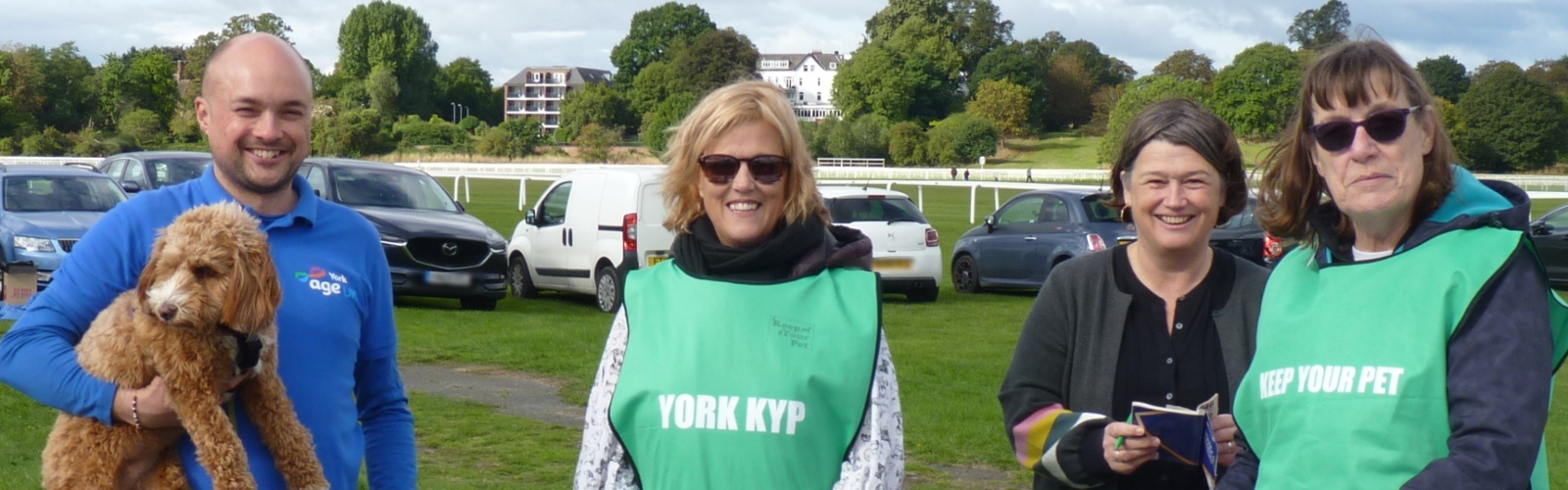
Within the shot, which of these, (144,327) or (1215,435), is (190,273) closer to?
(144,327)

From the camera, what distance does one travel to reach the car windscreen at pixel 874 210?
1742cm

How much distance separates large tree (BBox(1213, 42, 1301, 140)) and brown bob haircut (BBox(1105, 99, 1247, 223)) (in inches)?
3679

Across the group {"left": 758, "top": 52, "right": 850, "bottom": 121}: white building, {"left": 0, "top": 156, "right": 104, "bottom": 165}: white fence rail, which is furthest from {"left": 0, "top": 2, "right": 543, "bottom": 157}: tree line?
{"left": 758, "top": 52, "right": 850, "bottom": 121}: white building

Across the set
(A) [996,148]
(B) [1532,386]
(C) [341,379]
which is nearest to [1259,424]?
(B) [1532,386]

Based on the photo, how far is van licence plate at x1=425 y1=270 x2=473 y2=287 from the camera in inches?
601

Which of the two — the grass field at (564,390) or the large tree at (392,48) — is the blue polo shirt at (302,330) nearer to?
the grass field at (564,390)

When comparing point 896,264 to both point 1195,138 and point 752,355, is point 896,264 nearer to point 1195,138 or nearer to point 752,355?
point 1195,138

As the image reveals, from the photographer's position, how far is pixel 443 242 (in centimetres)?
1530

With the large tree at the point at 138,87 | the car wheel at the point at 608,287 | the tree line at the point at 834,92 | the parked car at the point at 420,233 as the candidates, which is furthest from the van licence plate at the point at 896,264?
the large tree at the point at 138,87

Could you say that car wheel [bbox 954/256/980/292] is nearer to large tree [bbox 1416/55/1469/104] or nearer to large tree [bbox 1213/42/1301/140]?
large tree [bbox 1213/42/1301/140]

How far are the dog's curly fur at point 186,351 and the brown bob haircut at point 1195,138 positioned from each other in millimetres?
2167

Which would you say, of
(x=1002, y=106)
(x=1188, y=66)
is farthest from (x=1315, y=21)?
(x=1002, y=106)

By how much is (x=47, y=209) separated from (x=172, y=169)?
5.05 metres

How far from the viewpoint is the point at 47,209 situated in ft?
55.0
